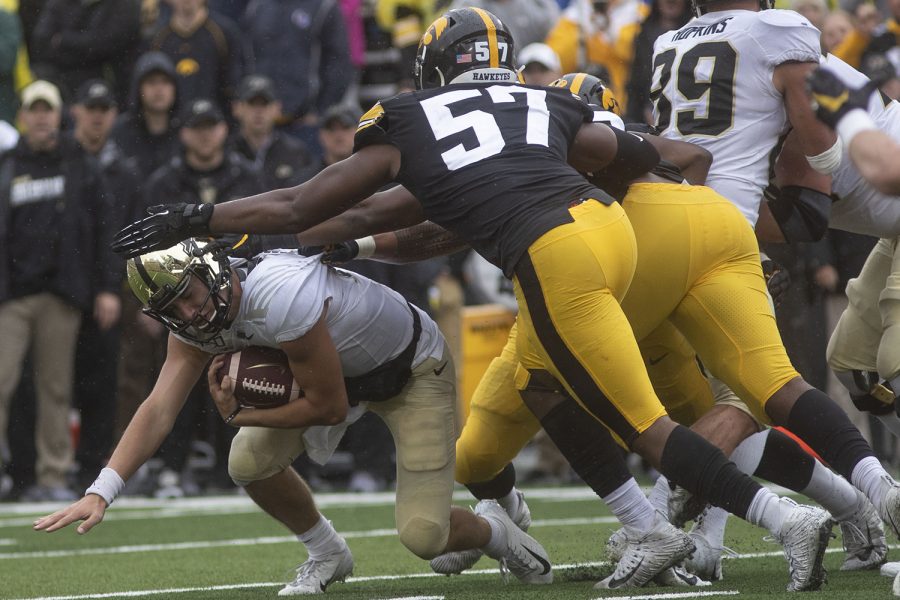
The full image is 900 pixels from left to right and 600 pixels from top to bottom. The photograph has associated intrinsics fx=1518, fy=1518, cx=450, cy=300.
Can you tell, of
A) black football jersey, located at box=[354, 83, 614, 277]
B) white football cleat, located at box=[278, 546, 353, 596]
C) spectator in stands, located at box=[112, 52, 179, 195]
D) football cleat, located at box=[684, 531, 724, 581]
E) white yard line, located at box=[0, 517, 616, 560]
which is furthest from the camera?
spectator in stands, located at box=[112, 52, 179, 195]

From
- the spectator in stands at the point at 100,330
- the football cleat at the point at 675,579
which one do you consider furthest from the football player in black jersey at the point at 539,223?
the spectator in stands at the point at 100,330

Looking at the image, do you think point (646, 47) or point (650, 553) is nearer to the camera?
point (650, 553)

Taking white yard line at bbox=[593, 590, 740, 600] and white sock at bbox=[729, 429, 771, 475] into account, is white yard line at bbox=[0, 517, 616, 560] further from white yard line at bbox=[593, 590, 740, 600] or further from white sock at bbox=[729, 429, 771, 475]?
white yard line at bbox=[593, 590, 740, 600]

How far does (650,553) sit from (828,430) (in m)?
0.65

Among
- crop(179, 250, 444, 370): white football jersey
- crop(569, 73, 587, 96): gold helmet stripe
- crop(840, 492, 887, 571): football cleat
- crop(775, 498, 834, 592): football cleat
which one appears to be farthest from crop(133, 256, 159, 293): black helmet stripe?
crop(840, 492, 887, 571): football cleat

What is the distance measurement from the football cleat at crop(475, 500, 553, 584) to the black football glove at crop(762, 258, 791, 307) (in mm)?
1194

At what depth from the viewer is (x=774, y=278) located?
5.41 meters

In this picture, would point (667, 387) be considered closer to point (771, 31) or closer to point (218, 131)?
point (771, 31)

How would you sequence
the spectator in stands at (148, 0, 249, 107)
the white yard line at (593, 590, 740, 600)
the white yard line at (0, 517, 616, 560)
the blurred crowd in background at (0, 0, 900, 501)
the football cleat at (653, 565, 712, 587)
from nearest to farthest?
1. the white yard line at (593, 590, 740, 600)
2. the football cleat at (653, 565, 712, 587)
3. the white yard line at (0, 517, 616, 560)
4. the blurred crowd in background at (0, 0, 900, 501)
5. the spectator in stands at (148, 0, 249, 107)

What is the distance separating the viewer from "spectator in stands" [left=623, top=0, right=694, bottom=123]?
9.59 metres

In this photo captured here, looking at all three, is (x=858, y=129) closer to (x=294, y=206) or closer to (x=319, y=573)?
(x=294, y=206)

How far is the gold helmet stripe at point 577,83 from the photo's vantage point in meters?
5.52

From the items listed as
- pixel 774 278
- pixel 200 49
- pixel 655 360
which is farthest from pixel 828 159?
pixel 200 49

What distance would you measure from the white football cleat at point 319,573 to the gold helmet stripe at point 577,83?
72.3 inches
